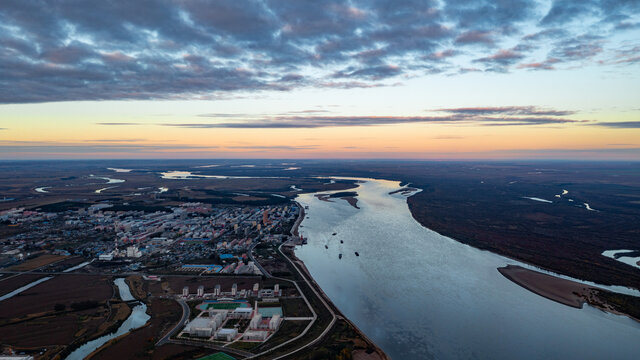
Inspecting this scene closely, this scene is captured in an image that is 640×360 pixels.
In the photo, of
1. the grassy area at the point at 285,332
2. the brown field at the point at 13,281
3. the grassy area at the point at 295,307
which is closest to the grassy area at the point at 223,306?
the grassy area at the point at 295,307

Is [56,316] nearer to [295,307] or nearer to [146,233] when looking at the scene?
[295,307]

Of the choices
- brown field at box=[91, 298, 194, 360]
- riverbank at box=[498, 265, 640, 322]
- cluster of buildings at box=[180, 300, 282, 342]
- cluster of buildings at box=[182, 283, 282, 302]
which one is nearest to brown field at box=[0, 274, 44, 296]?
brown field at box=[91, 298, 194, 360]

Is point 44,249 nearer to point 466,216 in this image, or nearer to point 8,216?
point 8,216

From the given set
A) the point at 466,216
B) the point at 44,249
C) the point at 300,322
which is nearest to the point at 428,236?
the point at 466,216

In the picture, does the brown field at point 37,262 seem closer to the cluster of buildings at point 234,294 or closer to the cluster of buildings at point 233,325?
the cluster of buildings at point 234,294

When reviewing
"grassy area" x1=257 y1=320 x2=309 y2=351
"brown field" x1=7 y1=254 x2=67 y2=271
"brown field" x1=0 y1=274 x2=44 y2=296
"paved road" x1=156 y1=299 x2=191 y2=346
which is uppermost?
"grassy area" x1=257 y1=320 x2=309 y2=351

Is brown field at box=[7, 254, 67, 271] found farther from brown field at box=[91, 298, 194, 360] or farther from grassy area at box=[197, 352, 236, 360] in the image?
grassy area at box=[197, 352, 236, 360]
